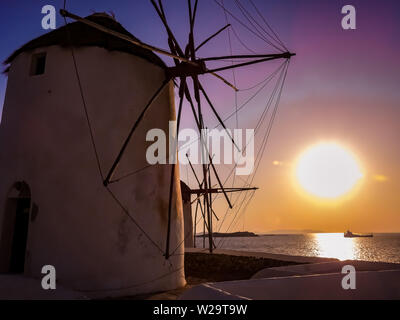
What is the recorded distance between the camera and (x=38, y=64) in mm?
9117

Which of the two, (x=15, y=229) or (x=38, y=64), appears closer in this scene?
(x=15, y=229)

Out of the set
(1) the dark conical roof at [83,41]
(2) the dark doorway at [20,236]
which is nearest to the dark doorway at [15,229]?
(2) the dark doorway at [20,236]

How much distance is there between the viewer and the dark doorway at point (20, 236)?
8.45 metres

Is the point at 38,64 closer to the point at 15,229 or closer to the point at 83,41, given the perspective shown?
the point at 83,41

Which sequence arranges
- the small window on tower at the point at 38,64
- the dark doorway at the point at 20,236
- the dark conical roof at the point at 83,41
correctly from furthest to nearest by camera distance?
1. the small window on tower at the point at 38,64
2. the dark conical roof at the point at 83,41
3. the dark doorway at the point at 20,236

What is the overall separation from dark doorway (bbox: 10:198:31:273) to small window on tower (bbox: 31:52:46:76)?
3.55 metres

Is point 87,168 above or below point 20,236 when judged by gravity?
above

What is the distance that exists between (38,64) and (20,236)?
4.78 meters

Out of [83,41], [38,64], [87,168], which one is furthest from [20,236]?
[83,41]

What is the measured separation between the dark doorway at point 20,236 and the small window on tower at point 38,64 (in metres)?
3.55

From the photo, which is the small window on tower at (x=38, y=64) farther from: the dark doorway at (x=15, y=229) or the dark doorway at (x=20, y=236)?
the dark doorway at (x=20, y=236)

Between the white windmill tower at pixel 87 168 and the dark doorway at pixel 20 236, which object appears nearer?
the white windmill tower at pixel 87 168

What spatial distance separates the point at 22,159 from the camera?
8195 millimetres
